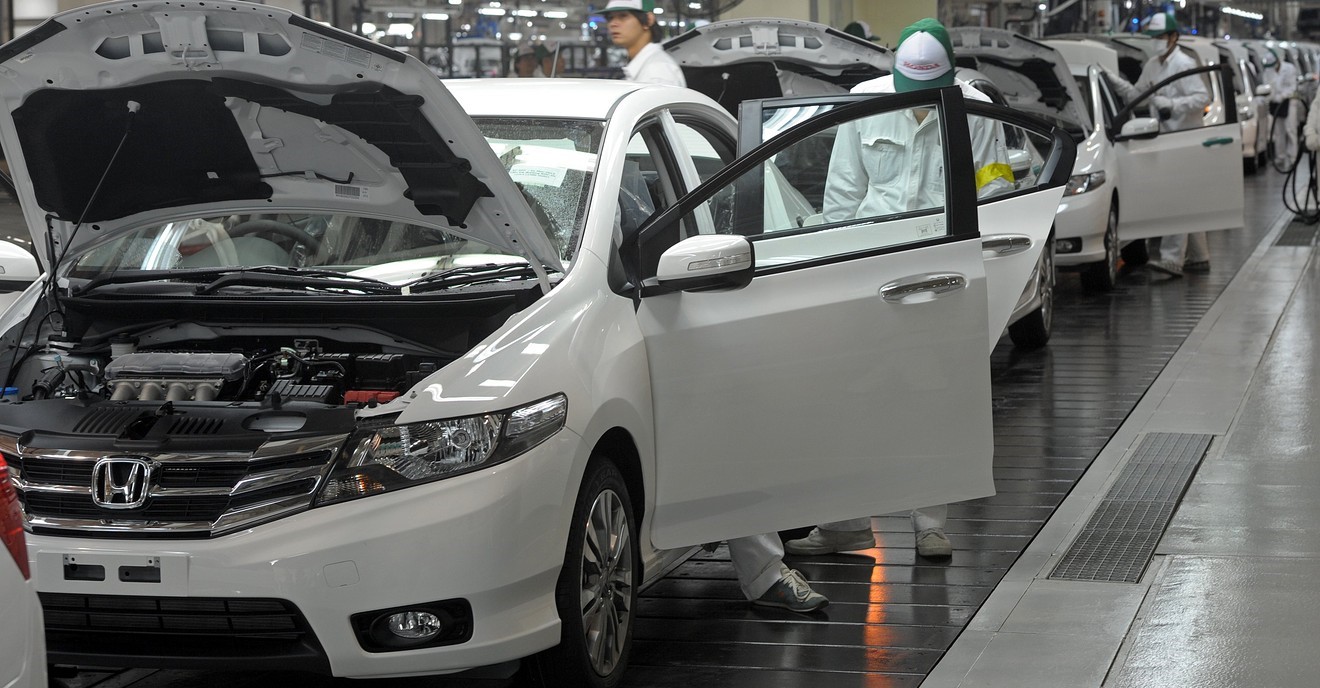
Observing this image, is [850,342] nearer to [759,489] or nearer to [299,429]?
[759,489]

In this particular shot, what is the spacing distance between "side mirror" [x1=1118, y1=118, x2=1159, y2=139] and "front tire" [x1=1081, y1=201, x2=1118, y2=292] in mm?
568

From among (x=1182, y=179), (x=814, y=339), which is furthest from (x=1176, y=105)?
(x=814, y=339)

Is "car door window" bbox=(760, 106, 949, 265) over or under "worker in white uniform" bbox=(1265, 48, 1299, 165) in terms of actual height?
over

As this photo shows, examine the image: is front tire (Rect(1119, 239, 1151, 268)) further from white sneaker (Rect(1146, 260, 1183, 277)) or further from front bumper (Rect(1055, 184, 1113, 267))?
front bumper (Rect(1055, 184, 1113, 267))

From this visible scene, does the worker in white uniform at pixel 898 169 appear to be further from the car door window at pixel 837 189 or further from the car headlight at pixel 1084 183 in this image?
the car headlight at pixel 1084 183

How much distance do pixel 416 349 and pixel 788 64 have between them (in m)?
6.59

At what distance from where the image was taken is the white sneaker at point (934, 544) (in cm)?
583

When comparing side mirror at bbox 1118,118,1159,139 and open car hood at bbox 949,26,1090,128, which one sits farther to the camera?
side mirror at bbox 1118,118,1159,139

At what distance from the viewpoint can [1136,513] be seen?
6.43m

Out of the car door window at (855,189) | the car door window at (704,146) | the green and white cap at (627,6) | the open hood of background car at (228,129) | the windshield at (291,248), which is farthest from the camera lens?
the green and white cap at (627,6)

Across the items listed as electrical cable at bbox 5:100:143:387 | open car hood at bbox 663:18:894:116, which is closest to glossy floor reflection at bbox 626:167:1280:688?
electrical cable at bbox 5:100:143:387

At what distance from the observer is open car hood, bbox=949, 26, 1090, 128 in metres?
12.3

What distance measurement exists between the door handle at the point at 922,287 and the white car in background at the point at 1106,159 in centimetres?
742

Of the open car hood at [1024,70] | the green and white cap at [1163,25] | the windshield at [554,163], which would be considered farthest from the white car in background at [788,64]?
the green and white cap at [1163,25]
